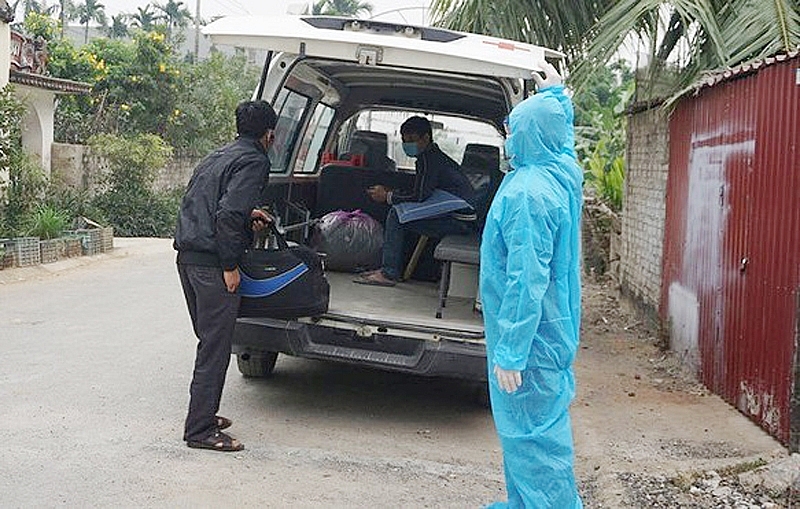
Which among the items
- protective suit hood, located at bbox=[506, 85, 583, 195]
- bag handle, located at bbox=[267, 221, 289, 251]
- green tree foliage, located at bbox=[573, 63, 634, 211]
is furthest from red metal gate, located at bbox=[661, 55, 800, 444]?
green tree foliage, located at bbox=[573, 63, 634, 211]

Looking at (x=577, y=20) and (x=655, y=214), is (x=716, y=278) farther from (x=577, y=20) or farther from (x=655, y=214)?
(x=577, y=20)

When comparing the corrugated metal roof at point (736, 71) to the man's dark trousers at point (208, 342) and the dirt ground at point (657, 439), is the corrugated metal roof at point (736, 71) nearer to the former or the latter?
the dirt ground at point (657, 439)

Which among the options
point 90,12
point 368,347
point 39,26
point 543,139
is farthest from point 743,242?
point 90,12

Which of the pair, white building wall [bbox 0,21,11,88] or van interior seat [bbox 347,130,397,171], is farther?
white building wall [bbox 0,21,11,88]

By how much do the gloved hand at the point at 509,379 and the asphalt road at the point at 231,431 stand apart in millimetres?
1318

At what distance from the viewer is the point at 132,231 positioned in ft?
71.8

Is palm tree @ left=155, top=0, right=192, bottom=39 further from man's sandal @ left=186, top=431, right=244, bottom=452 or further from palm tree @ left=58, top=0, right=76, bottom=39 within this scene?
man's sandal @ left=186, top=431, right=244, bottom=452

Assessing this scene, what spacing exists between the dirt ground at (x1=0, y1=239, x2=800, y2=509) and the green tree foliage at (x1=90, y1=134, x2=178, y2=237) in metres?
10.9

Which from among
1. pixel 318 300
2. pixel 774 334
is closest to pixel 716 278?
pixel 774 334

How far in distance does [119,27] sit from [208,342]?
185ft

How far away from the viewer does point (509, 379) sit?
4.39 m

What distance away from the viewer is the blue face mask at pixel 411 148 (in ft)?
28.8

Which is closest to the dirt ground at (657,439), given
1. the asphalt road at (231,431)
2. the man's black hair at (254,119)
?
the asphalt road at (231,431)

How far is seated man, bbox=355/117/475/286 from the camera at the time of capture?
8.34 meters
